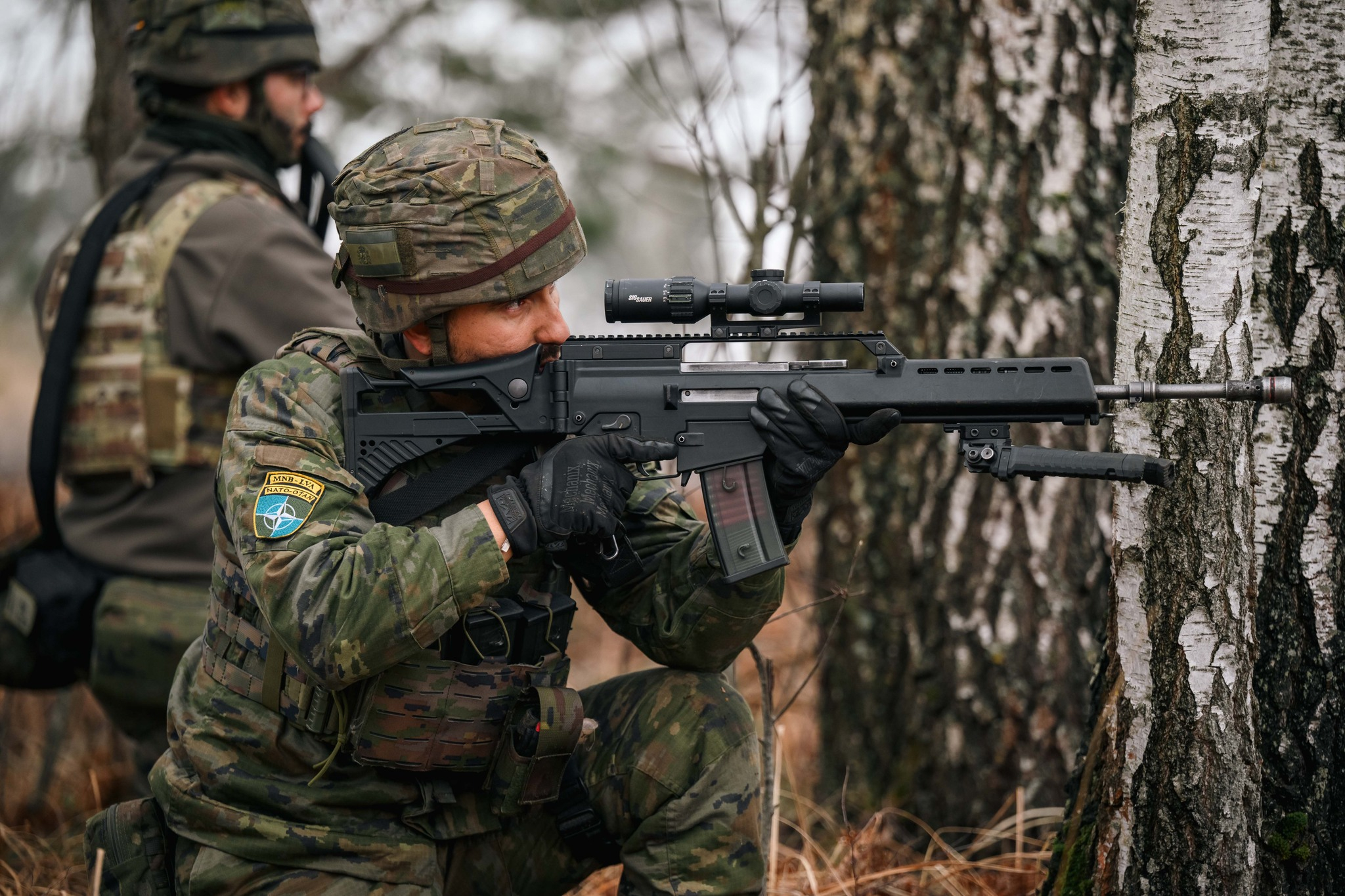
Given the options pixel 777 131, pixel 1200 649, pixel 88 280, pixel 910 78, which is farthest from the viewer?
pixel 910 78

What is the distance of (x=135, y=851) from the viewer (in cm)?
285

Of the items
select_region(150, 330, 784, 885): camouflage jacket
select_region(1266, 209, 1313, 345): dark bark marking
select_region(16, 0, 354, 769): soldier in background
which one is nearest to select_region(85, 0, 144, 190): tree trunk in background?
select_region(16, 0, 354, 769): soldier in background

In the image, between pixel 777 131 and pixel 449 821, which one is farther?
pixel 777 131

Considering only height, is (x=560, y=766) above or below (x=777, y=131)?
below

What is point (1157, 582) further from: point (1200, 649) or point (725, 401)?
point (725, 401)

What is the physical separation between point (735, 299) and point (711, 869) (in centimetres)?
136

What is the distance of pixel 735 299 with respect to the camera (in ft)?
9.19

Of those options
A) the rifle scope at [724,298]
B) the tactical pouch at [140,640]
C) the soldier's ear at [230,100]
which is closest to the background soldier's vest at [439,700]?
the rifle scope at [724,298]

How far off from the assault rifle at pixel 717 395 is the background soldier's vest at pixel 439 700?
26 cm

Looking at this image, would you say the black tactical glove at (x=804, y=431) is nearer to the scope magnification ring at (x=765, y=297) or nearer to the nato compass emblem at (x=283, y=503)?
the scope magnification ring at (x=765, y=297)

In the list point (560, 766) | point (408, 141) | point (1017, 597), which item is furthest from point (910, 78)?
point (560, 766)

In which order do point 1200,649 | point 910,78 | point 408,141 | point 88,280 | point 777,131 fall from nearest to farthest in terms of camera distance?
point 1200,649 → point 408,141 → point 777,131 → point 88,280 → point 910,78

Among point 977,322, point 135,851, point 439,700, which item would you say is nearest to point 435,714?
point 439,700

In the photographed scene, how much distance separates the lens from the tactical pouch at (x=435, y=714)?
2740 mm
